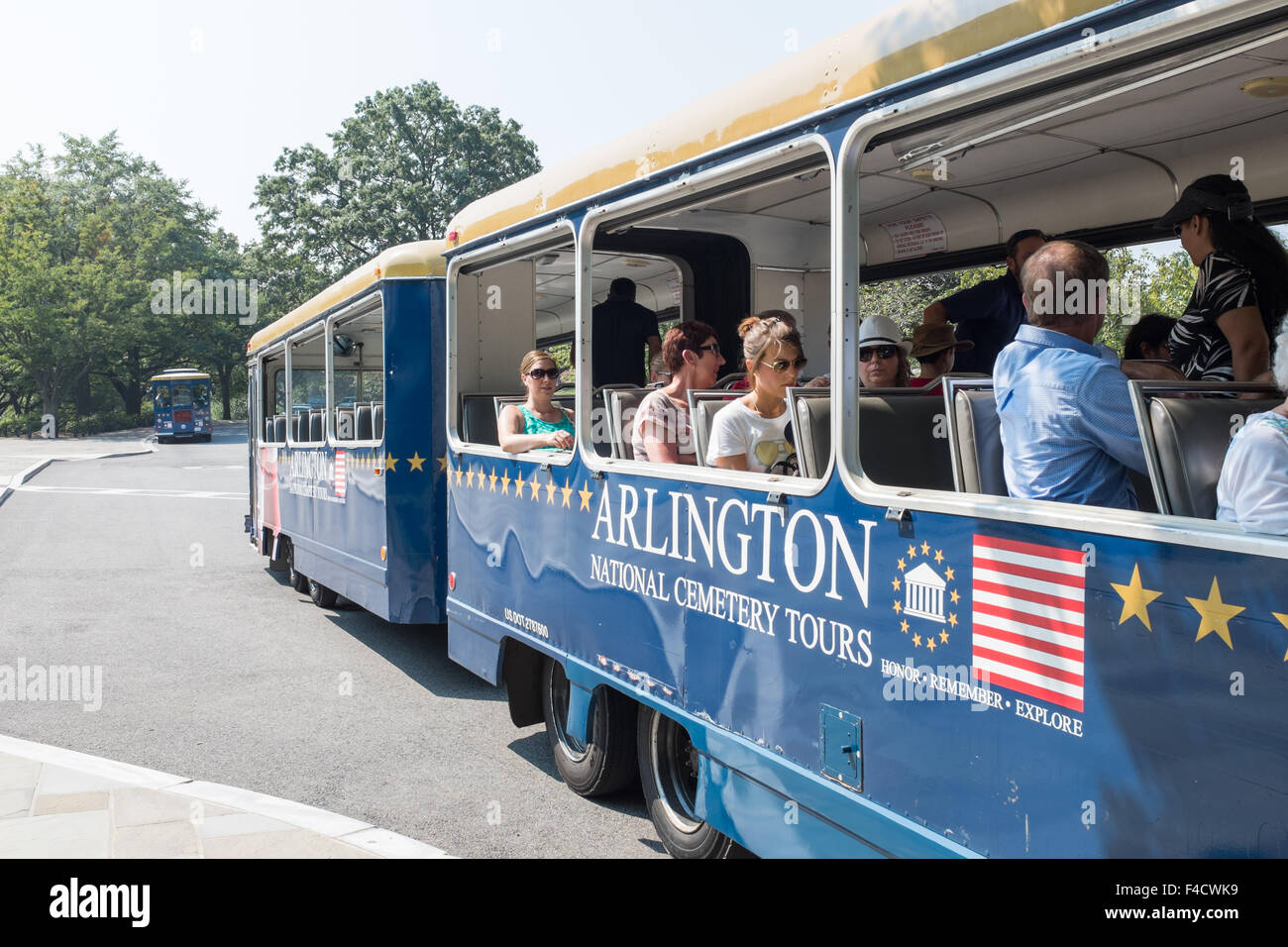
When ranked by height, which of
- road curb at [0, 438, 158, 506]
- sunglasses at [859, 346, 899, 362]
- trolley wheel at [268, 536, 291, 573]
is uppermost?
sunglasses at [859, 346, 899, 362]

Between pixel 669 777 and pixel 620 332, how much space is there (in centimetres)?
292

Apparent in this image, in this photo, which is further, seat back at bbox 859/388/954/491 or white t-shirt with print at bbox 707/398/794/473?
white t-shirt with print at bbox 707/398/794/473

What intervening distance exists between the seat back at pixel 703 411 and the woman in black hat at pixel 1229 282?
1486 mm

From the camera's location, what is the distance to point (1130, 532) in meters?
2.19

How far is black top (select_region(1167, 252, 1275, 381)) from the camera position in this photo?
2980 millimetres

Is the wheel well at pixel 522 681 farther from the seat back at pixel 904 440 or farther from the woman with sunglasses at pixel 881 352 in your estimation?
the seat back at pixel 904 440

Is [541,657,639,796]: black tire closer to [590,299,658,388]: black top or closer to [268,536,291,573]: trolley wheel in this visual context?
[590,299,658,388]: black top

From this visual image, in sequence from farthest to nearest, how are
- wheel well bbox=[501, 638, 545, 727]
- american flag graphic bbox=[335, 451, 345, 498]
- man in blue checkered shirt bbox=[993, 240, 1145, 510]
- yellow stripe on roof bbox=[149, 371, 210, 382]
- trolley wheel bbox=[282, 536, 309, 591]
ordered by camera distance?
yellow stripe on roof bbox=[149, 371, 210, 382] < trolley wheel bbox=[282, 536, 309, 591] < american flag graphic bbox=[335, 451, 345, 498] < wheel well bbox=[501, 638, 545, 727] < man in blue checkered shirt bbox=[993, 240, 1145, 510]

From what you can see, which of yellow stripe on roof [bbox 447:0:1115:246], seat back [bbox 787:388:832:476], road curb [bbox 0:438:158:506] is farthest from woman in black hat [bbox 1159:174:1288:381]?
road curb [bbox 0:438:158:506]

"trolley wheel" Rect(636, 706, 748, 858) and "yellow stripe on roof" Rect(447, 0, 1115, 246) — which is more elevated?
"yellow stripe on roof" Rect(447, 0, 1115, 246)

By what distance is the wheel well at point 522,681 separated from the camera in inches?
214

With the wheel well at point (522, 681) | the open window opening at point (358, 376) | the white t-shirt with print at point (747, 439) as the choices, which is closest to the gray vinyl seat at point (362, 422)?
the open window opening at point (358, 376)

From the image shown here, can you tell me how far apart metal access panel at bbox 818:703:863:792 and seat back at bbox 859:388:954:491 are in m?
0.66
